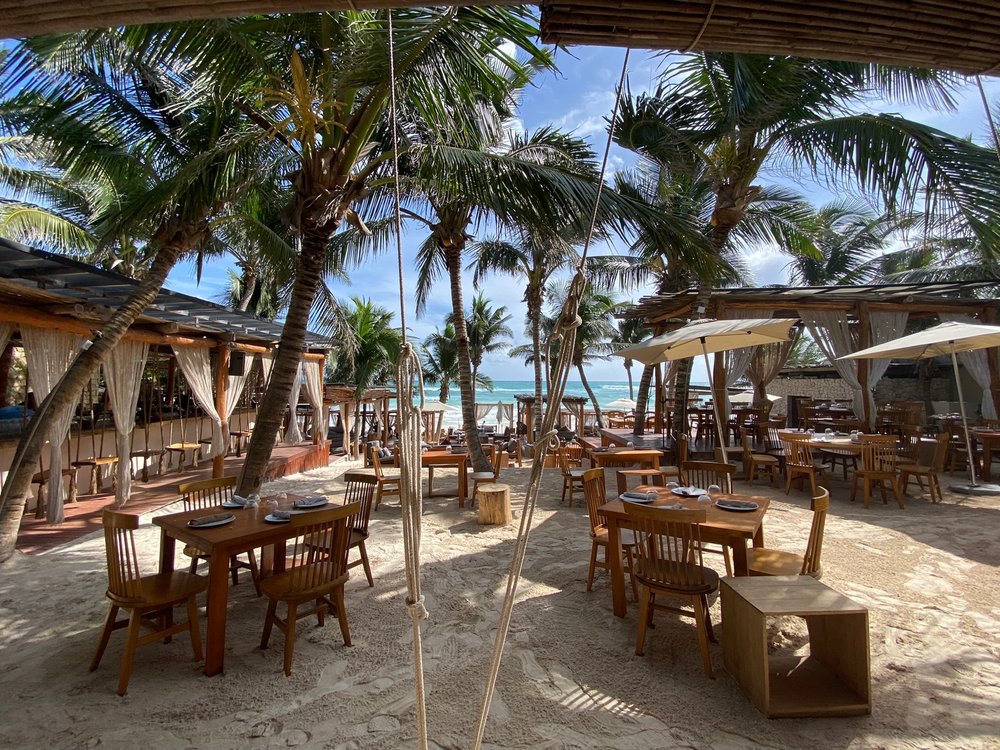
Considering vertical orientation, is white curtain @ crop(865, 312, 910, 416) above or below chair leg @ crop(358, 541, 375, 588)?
above

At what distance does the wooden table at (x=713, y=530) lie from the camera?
118 inches

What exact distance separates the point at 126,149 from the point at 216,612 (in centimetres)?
582

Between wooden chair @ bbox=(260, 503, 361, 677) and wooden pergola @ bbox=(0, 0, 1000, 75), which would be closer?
wooden pergola @ bbox=(0, 0, 1000, 75)

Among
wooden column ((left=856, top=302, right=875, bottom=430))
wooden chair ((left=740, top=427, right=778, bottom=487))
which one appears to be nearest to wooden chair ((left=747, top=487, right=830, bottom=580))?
wooden chair ((left=740, top=427, right=778, bottom=487))

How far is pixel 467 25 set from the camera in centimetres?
386

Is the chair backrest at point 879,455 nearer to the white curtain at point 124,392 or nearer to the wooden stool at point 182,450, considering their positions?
the white curtain at point 124,392

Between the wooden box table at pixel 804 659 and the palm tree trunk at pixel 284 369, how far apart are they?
3991 mm

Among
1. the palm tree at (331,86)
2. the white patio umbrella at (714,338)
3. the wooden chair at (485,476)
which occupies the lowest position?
→ the wooden chair at (485,476)

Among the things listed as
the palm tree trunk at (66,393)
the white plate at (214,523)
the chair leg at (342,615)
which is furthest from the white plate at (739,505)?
the palm tree trunk at (66,393)

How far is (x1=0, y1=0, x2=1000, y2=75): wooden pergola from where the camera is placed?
128cm

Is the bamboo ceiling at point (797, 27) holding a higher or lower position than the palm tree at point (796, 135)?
lower

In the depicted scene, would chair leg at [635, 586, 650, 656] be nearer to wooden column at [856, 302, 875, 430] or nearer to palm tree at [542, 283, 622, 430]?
wooden column at [856, 302, 875, 430]

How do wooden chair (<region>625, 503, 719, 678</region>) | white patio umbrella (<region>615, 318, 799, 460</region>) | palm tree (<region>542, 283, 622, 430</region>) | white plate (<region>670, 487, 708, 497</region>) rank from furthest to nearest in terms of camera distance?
palm tree (<region>542, 283, 622, 430</region>) → white patio umbrella (<region>615, 318, 799, 460</region>) → white plate (<region>670, 487, 708, 497</region>) → wooden chair (<region>625, 503, 719, 678</region>)

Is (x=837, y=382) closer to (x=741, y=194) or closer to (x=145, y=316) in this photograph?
(x=741, y=194)
